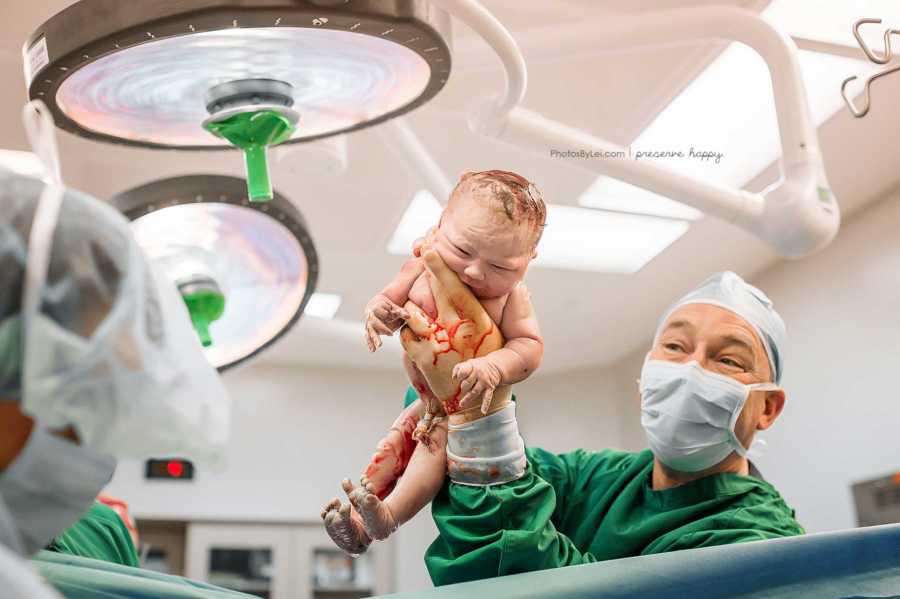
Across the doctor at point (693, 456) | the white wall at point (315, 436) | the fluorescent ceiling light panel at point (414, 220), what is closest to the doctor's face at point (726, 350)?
the doctor at point (693, 456)

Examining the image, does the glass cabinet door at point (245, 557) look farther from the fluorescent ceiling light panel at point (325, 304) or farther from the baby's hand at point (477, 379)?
the baby's hand at point (477, 379)

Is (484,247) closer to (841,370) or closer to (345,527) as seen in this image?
(345,527)

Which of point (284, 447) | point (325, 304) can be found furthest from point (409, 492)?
point (284, 447)

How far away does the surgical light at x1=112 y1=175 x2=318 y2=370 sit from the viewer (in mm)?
2268

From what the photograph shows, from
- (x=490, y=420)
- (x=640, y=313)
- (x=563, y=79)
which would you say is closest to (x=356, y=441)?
(x=640, y=313)

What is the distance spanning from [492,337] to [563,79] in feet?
7.95

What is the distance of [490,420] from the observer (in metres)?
1.23

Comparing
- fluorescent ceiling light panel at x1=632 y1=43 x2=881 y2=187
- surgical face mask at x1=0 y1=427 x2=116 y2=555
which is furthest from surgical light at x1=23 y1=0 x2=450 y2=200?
fluorescent ceiling light panel at x1=632 y1=43 x2=881 y2=187

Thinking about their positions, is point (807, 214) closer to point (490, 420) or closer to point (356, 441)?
point (490, 420)

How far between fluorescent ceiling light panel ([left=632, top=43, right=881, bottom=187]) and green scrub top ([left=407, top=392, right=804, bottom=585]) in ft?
6.17

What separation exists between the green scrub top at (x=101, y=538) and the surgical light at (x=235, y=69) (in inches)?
26.8

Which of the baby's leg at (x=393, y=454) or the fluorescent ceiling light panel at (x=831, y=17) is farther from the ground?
the fluorescent ceiling light panel at (x=831, y=17)

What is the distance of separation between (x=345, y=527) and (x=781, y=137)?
148 cm

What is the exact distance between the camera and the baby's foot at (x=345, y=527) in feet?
3.89
